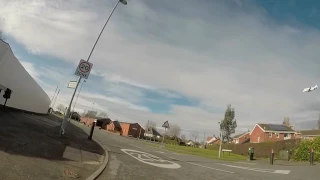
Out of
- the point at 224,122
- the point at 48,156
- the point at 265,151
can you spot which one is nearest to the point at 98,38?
the point at 48,156

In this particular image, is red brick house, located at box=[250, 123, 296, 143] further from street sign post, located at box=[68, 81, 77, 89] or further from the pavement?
street sign post, located at box=[68, 81, 77, 89]

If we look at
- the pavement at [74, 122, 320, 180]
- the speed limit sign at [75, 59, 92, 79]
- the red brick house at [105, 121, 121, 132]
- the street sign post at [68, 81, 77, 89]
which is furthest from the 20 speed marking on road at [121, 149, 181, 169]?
the red brick house at [105, 121, 121, 132]

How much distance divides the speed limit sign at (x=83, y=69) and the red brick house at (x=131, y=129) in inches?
3512

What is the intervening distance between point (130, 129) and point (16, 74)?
265ft

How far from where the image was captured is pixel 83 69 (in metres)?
14.4

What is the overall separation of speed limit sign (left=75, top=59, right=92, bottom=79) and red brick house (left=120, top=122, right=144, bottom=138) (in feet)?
293

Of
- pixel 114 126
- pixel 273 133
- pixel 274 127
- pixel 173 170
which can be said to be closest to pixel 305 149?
pixel 173 170

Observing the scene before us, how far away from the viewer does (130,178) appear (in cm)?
776

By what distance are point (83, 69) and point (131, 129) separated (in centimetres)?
9078

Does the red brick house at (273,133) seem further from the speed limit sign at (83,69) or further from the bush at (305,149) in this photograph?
the speed limit sign at (83,69)

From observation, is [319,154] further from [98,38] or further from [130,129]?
[130,129]

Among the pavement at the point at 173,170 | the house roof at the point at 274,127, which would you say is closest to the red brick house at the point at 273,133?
the house roof at the point at 274,127

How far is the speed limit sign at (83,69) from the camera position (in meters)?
14.3

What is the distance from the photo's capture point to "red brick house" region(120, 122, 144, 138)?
102438mm
